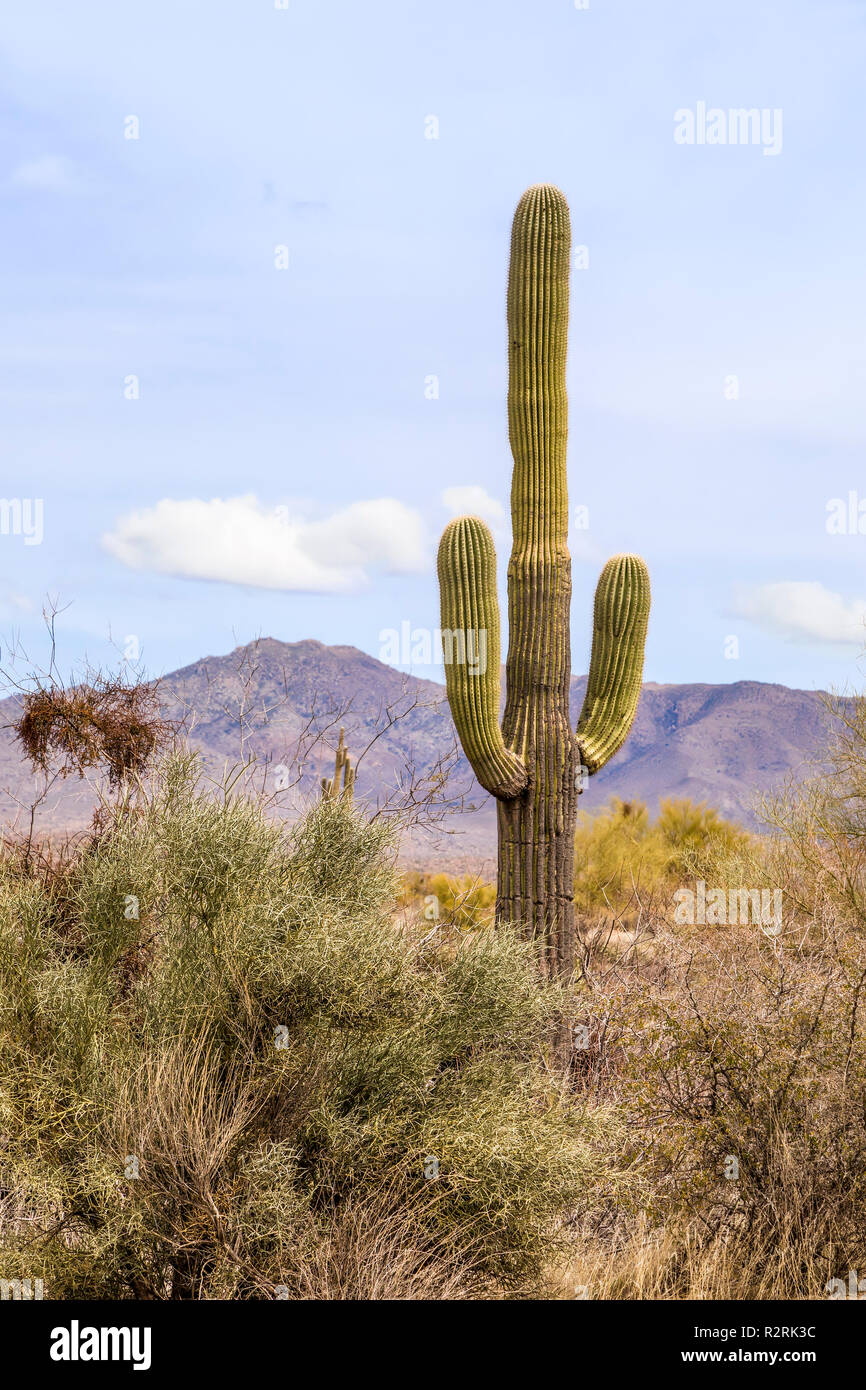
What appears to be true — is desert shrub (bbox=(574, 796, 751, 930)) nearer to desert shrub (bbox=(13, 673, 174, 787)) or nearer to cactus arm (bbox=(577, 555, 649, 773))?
cactus arm (bbox=(577, 555, 649, 773))

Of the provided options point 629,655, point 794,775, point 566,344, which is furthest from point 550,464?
point 794,775

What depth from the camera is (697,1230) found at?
5.80 m

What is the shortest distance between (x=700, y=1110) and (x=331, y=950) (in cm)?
230

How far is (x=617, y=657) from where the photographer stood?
28.6 feet

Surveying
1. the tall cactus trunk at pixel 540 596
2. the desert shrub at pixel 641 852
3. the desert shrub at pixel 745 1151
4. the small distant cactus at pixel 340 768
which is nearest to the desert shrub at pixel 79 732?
the small distant cactus at pixel 340 768

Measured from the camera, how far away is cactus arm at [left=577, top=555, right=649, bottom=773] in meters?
8.70

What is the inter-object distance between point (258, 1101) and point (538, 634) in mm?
4134

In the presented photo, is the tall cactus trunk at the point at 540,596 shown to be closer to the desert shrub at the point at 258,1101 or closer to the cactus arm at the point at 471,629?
the cactus arm at the point at 471,629

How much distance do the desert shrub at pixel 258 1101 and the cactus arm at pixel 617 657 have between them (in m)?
3.22

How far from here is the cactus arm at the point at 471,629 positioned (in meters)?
7.64

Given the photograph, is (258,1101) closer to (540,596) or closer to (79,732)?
(540,596)

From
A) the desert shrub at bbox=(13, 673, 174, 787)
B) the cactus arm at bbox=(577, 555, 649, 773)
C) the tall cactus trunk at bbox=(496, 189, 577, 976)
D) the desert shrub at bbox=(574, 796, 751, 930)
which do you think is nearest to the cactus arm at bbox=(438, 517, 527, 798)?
the tall cactus trunk at bbox=(496, 189, 577, 976)

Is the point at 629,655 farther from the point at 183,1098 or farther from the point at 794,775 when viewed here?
the point at 794,775

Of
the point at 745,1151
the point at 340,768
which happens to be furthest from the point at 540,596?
the point at 340,768
